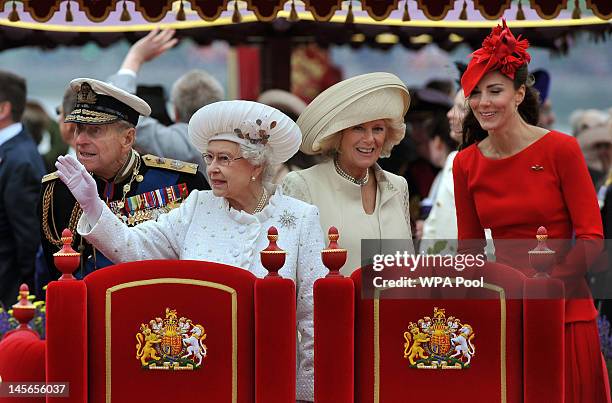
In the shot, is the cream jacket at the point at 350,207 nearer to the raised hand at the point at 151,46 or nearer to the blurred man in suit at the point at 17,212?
the raised hand at the point at 151,46

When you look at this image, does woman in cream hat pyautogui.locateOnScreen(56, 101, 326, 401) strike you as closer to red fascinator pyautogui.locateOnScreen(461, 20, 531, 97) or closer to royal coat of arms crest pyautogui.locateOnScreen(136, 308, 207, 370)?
royal coat of arms crest pyautogui.locateOnScreen(136, 308, 207, 370)

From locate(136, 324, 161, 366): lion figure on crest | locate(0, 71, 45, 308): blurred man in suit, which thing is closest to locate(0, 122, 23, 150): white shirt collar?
locate(0, 71, 45, 308): blurred man in suit

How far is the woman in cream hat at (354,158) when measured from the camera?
5082mm

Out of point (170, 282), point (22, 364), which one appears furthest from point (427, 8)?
point (22, 364)

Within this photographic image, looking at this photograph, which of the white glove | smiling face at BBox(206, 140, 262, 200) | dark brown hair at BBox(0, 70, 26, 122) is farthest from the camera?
dark brown hair at BBox(0, 70, 26, 122)

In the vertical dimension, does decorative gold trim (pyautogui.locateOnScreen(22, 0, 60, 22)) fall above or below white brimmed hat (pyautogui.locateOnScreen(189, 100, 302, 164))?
above

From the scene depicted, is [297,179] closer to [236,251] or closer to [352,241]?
[352,241]

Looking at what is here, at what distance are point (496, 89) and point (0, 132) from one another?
11.3ft

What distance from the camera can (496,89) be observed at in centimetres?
475

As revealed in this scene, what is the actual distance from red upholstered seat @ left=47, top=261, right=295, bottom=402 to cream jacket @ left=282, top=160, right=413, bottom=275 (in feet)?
3.18

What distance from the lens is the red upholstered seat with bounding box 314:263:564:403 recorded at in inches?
161

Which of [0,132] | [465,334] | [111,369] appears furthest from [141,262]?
[0,132]

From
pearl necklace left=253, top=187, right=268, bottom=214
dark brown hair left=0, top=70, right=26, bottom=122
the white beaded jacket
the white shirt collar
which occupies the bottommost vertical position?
the white beaded jacket

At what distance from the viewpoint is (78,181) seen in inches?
176
